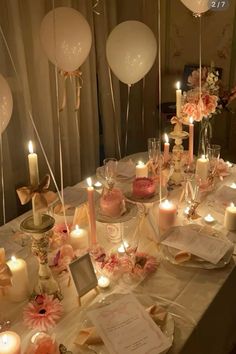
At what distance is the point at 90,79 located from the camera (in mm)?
3025

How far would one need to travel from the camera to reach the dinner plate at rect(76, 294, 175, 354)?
3.36 feet

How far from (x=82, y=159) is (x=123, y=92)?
2.92 feet

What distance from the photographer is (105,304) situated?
3.80 feet

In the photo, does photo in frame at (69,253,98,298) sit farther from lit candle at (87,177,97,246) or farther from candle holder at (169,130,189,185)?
candle holder at (169,130,189,185)

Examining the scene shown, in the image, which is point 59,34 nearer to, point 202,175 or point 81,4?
point 202,175

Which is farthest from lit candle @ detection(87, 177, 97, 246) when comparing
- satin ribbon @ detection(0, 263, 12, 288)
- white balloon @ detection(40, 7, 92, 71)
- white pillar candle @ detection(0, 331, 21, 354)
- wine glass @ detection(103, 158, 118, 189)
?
white balloon @ detection(40, 7, 92, 71)

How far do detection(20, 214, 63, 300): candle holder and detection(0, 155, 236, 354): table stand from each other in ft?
0.17

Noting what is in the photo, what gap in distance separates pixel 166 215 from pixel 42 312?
24.2 inches

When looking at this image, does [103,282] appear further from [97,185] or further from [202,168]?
[202,168]

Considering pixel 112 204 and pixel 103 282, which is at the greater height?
pixel 112 204

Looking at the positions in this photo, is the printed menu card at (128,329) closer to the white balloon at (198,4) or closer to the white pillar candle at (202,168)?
the white pillar candle at (202,168)

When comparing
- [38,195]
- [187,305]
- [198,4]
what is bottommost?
[187,305]

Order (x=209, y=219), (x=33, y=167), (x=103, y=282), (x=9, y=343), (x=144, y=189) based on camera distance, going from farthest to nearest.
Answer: (x=209, y=219) < (x=144, y=189) < (x=103, y=282) < (x=33, y=167) < (x=9, y=343)

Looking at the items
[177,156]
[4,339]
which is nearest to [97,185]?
[177,156]
